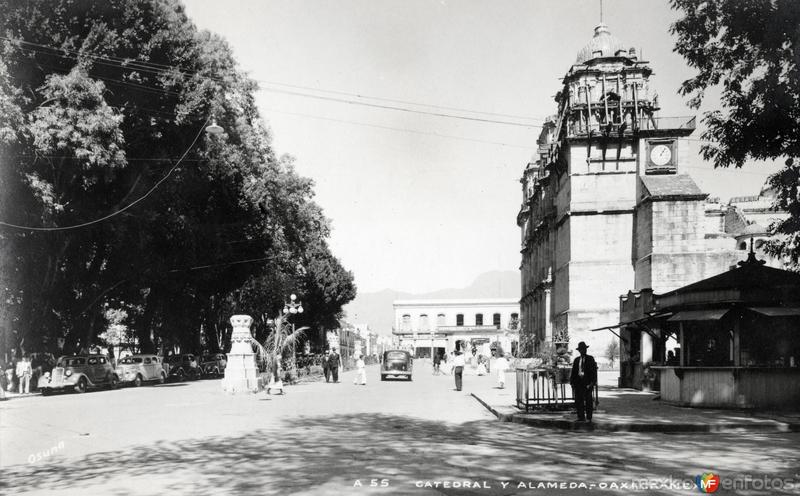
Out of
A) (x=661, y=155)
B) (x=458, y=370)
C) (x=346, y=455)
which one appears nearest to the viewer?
(x=346, y=455)

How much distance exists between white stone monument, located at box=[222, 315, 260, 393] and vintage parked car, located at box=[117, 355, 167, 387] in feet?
30.2

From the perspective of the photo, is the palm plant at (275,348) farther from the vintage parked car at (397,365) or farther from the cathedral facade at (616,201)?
the cathedral facade at (616,201)

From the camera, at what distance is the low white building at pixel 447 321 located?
103m

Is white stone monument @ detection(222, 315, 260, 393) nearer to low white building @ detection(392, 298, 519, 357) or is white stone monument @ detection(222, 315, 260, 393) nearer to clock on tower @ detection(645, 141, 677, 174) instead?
clock on tower @ detection(645, 141, 677, 174)

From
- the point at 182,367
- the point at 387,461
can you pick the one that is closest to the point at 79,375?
the point at 182,367

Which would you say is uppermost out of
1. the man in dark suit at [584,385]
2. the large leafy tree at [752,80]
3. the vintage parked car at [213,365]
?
the large leafy tree at [752,80]

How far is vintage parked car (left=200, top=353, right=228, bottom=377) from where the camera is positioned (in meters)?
45.4

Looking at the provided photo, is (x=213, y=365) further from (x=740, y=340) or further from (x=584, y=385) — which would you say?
(x=740, y=340)

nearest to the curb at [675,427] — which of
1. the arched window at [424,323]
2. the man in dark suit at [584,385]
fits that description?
the man in dark suit at [584,385]

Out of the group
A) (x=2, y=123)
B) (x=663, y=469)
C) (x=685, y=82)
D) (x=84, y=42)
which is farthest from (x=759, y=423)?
(x=84, y=42)

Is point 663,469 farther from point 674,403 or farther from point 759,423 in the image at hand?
point 674,403

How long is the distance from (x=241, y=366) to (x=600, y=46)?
3964 centimetres

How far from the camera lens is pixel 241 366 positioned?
2723 centimetres

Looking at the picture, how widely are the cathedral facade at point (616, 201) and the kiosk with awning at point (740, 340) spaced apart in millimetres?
29912
